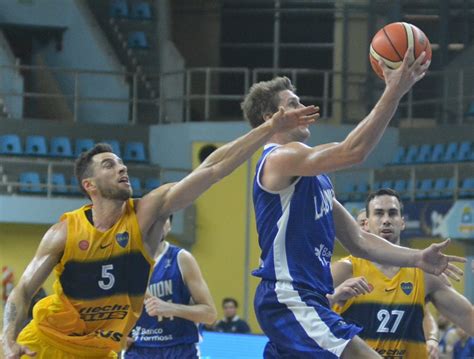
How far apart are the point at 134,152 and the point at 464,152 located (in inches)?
233

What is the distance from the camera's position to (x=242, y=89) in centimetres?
2534

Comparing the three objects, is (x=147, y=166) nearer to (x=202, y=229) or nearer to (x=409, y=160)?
(x=202, y=229)

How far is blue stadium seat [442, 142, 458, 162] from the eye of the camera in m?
20.9

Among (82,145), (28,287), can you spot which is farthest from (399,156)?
(28,287)

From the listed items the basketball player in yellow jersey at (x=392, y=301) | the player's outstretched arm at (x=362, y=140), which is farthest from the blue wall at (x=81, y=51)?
the player's outstretched arm at (x=362, y=140)

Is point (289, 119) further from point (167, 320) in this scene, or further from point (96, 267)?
point (167, 320)

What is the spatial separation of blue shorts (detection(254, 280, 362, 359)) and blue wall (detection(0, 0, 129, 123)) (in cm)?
1767

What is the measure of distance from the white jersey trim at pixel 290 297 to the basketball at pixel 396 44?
32.9 inches

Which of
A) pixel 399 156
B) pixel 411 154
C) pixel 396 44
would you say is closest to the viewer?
pixel 396 44

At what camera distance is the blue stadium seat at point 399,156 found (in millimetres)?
21812

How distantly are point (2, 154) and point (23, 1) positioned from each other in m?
3.55

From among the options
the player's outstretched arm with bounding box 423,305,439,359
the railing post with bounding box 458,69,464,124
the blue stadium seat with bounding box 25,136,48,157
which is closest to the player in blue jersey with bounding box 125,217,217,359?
the player's outstretched arm with bounding box 423,305,439,359

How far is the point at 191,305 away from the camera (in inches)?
394

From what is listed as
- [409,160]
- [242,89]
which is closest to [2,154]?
[242,89]
